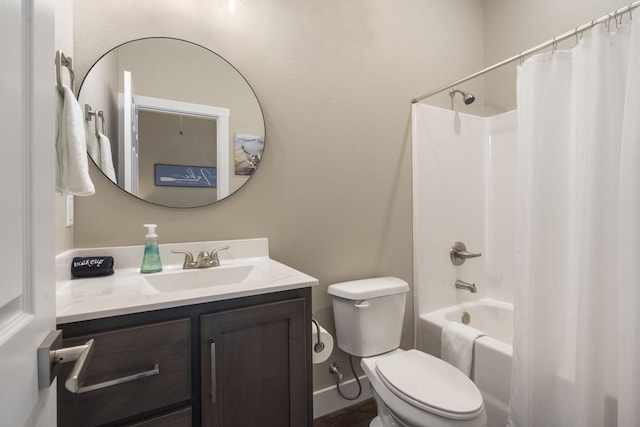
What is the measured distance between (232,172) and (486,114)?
201 cm

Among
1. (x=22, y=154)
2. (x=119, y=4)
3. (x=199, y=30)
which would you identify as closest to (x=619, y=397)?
(x=22, y=154)

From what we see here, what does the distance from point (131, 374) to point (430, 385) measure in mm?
1068

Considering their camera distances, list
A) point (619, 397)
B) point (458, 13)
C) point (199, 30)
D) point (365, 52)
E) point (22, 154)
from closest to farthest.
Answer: point (22, 154) → point (619, 397) → point (199, 30) → point (365, 52) → point (458, 13)

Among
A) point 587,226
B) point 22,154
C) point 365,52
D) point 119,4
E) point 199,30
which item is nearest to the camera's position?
point 22,154

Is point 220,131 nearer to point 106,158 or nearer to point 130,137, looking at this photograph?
point 130,137

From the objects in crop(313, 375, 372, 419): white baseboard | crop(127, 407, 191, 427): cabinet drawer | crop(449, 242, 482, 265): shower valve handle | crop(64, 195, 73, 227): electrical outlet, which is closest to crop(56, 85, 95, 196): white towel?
crop(64, 195, 73, 227): electrical outlet

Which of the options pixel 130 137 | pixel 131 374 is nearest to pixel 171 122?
pixel 130 137

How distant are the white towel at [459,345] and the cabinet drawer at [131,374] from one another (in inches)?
53.0

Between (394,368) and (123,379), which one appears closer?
(123,379)

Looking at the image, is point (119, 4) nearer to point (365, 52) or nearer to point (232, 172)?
point (232, 172)

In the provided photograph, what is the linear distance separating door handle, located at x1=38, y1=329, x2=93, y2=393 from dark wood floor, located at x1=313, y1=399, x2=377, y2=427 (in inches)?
59.2

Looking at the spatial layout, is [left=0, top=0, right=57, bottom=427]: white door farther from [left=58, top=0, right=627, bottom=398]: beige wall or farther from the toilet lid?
the toilet lid

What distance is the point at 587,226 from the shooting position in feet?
3.61

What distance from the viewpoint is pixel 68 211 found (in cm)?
111
